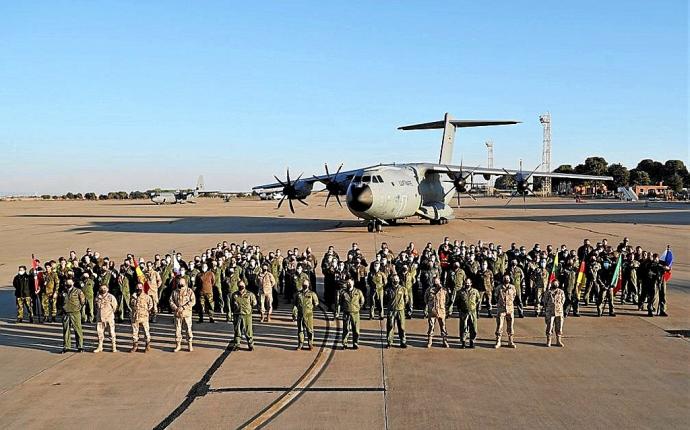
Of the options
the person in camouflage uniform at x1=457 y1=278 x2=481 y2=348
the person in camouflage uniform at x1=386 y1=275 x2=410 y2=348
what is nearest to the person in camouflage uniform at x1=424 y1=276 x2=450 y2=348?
the person in camouflage uniform at x1=457 y1=278 x2=481 y2=348

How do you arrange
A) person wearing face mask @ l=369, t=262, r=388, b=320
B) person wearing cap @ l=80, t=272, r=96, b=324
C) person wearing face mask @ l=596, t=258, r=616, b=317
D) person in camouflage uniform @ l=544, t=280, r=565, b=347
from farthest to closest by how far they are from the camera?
person wearing face mask @ l=596, t=258, r=616, b=317, person wearing face mask @ l=369, t=262, r=388, b=320, person wearing cap @ l=80, t=272, r=96, b=324, person in camouflage uniform @ l=544, t=280, r=565, b=347

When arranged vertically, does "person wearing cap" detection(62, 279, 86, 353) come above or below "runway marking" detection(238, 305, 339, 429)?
above

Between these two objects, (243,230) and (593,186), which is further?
(593,186)

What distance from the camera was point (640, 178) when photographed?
139m

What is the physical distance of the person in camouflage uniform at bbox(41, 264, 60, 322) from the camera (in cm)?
1378

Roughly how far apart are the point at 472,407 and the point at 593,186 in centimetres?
13565

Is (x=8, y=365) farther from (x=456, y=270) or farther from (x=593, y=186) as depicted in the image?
(x=593, y=186)

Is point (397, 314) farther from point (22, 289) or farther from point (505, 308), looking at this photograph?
point (22, 289)

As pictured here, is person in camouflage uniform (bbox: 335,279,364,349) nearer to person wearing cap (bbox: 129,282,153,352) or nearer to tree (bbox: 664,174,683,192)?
person wearing cap (bbox: 129,282,153,352)

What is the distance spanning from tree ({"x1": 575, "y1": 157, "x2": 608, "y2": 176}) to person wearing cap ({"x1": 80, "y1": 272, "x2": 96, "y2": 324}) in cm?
14185

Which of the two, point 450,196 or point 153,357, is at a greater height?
point 450,196

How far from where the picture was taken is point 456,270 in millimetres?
13484

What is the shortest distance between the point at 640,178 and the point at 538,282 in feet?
464

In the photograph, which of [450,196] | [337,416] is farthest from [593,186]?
[337,416]
